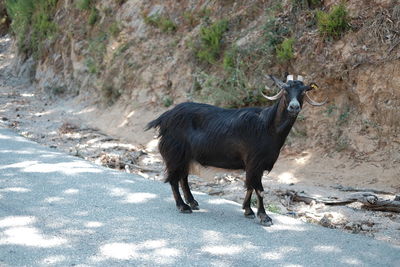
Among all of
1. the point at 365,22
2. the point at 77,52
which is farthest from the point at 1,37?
the point at 365,22

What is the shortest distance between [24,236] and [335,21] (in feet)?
24.1

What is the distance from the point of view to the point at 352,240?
18.5 feet

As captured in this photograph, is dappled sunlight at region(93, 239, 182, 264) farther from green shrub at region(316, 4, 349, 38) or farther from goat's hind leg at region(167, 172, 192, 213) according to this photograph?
green shrub at region(316, 4, 349, 38)

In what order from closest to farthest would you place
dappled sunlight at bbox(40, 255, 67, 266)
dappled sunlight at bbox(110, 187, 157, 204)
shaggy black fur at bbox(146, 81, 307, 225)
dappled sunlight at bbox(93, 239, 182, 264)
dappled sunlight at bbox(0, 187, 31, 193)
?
1. dappled sunlight at bbox(40, 255, 67, 266)
2. dappled sunlight at bbox(93, 239, 182, 264)
3. shaggy black fur at bbox(146, 81, 307, 225)
4. dappled sunlight at bbox(110, 187, 157, 204)
5. dappled sunlight at bbox(0, 187, 31, 193)

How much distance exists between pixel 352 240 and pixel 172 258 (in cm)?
210

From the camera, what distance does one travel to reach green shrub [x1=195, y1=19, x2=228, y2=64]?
12570 millimetres

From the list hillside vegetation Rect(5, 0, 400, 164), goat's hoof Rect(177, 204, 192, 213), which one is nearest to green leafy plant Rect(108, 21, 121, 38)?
hillside vegetation Rect(5, 0, 400, 164)

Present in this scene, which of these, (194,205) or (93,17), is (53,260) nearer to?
(194,205)

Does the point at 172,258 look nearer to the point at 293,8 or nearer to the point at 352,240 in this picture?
the point at 352,240

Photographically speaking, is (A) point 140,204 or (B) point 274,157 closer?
(B) point 274,157

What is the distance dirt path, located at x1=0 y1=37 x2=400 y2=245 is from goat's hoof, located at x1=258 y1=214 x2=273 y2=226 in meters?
0.75

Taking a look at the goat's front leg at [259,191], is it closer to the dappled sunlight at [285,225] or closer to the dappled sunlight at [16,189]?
the dappled sunlight at [285,225]

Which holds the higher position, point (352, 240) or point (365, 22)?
point (365, 22)

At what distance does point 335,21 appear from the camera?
395 inches
